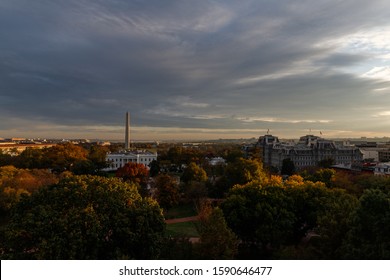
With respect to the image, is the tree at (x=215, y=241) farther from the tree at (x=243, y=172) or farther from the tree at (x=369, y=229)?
the tree at (x=243, y=172)

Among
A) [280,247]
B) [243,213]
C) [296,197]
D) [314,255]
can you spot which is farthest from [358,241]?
[296,197]

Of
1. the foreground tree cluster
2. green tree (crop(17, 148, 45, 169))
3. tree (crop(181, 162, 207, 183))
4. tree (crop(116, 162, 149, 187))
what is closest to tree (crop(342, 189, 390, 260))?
the foreground tree cluster

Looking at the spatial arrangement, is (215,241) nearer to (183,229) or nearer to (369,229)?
(369,229)

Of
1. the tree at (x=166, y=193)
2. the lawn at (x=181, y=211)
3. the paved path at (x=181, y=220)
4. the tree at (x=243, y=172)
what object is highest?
the tree at (x=243, y=172)

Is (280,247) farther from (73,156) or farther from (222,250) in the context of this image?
(73,156)

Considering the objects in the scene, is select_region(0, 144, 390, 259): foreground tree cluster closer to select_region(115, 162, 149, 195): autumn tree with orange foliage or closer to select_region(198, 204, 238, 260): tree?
select_region(198, 204, 238, 260): tree

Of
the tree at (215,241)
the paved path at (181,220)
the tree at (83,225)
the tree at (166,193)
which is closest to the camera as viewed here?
the tree at (83,225)

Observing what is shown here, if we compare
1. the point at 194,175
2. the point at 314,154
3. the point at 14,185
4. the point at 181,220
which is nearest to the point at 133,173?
the point at 194,175

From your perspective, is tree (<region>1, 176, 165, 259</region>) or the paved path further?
the paved path

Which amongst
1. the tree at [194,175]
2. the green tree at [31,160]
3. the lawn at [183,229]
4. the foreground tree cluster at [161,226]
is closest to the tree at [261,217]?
the foreground tree cluster at [161,226]
